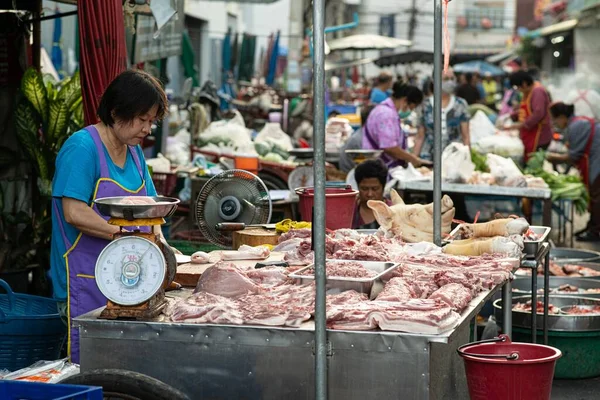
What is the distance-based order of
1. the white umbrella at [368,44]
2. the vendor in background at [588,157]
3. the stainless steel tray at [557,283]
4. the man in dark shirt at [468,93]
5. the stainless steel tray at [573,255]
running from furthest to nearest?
the man in dark shirt at [468,93]
the white umbrella at [368,44]
the vendor in background at [588,157]
the stainless steel tray at [573,255]
the stainless steel tray at [557,283]

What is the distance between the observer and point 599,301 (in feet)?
24.4

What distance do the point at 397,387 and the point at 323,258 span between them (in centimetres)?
57

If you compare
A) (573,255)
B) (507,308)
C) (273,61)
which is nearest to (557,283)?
(573,255)

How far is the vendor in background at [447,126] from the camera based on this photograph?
12.6m

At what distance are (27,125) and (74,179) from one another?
3.70 m

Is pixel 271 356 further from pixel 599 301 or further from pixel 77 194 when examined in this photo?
pixel 599 301

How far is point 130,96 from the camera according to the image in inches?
178

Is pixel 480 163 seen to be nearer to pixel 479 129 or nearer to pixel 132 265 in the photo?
pixel 479 129

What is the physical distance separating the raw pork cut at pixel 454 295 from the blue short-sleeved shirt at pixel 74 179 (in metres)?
1.59

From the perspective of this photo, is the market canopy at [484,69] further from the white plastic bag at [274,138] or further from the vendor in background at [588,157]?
the white plastic bag at [274,138]

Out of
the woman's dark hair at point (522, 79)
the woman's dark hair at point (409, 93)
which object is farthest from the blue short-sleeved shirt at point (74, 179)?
the woman's dark hair at point (522, 79)

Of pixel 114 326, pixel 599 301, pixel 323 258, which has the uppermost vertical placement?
pixel 323 258

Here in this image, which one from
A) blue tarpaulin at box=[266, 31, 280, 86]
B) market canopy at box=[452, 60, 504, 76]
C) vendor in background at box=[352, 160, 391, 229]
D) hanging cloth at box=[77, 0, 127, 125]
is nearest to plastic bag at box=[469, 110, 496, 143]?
vendor in background at box=[352, 160, 391, 229]

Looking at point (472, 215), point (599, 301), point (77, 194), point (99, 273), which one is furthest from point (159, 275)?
point (472, 215)
